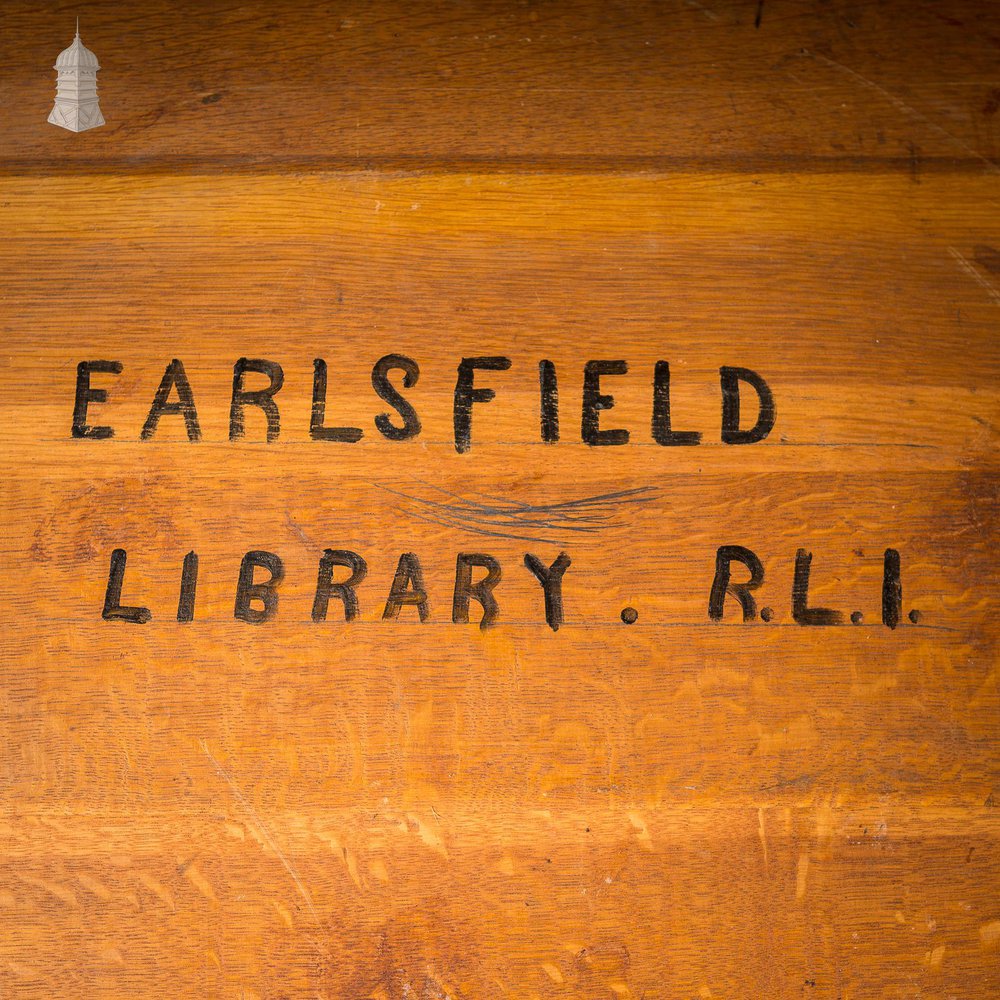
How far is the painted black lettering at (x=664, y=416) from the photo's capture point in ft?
3.26

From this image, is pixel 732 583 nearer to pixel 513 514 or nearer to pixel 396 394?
pixel 513 514

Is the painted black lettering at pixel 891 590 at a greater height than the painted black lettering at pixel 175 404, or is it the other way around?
the painted black lettering at pixel 175 404

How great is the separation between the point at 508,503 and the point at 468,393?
158 millimetres

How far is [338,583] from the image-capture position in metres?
0.97

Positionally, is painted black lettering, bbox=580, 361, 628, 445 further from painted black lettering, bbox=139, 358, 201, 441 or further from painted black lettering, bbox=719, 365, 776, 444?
painted black lettering, bbox=139, 358, 201, 441

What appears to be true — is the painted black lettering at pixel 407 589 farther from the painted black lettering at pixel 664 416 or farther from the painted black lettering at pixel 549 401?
the painted black lettering at pixel 664 416

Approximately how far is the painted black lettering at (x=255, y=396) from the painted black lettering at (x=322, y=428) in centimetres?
5

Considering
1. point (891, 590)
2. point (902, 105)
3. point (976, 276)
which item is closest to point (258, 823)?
point (891, 590)

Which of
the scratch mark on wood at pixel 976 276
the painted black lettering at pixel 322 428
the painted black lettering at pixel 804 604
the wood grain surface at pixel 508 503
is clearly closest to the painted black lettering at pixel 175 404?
the wood grain surface at pixel 508 503

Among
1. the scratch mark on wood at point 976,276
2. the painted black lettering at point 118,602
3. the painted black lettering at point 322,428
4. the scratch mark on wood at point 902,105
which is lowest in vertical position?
the painted black lettering at point 118,602

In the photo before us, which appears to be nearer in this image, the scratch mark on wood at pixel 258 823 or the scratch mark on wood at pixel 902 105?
the scratch mark on wood at pixel 258 823

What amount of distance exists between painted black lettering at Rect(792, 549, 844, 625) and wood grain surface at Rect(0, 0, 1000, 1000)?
0.07 feet

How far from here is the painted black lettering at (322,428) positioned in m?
0.99

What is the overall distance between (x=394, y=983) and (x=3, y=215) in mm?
1158
